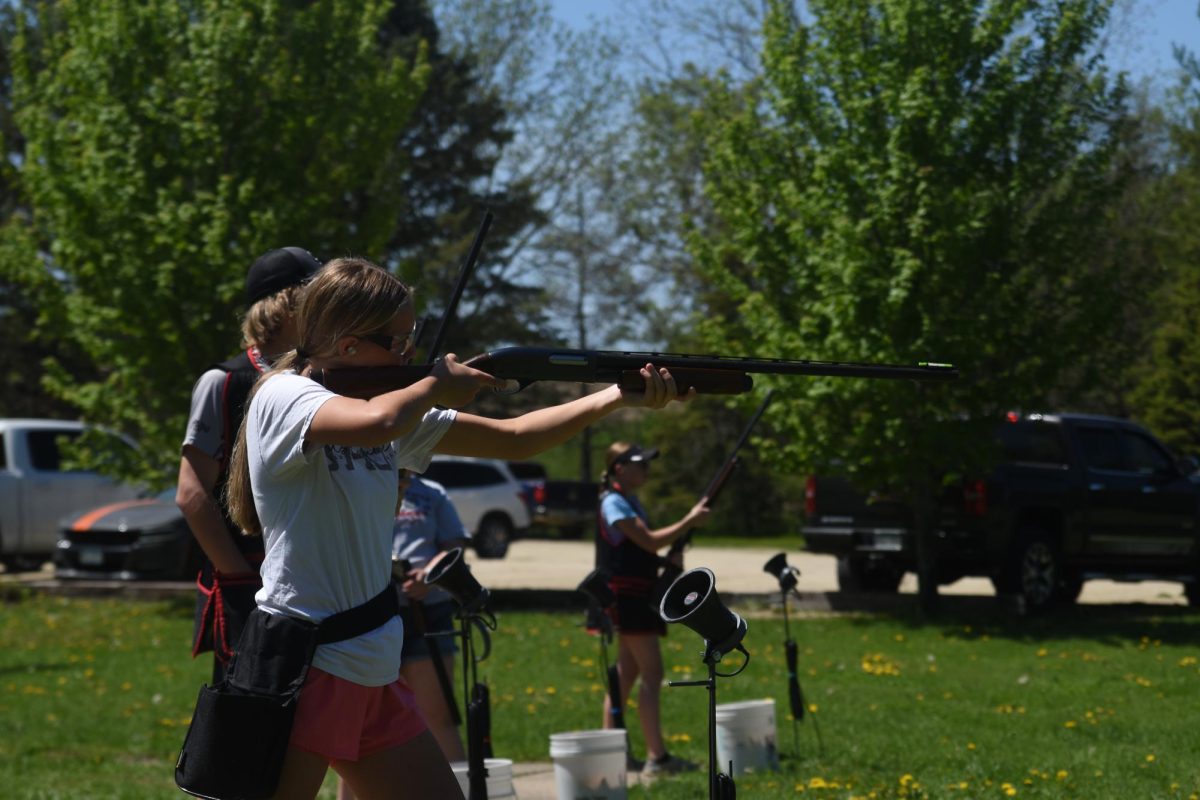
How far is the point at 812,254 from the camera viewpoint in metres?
15.8

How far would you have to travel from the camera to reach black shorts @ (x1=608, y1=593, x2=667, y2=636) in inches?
332

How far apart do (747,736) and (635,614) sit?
90 centimetres

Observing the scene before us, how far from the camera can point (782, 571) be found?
912 centimetres

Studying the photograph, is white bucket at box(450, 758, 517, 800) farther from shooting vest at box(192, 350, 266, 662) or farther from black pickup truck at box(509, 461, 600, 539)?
black pickup truck at box(509, 461, 600, 539)

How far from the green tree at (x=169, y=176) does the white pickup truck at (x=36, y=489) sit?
3424 mm

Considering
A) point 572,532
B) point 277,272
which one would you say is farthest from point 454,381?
point 572,532

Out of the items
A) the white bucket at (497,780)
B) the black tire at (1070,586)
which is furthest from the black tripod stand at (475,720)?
the black tire at (1070,586)

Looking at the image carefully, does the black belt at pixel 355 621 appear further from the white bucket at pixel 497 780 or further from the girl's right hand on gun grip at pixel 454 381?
the white bucket at pixel 497 780

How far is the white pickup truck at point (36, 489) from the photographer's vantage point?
21.3m

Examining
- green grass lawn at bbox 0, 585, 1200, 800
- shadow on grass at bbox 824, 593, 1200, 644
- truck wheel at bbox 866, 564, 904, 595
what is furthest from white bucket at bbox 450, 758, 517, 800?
truck wheel at bbox 866, 564, 904, 595

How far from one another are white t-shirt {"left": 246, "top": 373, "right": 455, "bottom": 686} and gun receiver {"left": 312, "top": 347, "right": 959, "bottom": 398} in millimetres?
147

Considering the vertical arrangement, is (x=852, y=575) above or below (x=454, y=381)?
below

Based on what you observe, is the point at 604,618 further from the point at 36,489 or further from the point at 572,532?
the point at 572,532

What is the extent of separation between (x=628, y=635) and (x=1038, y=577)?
29.1 feet
